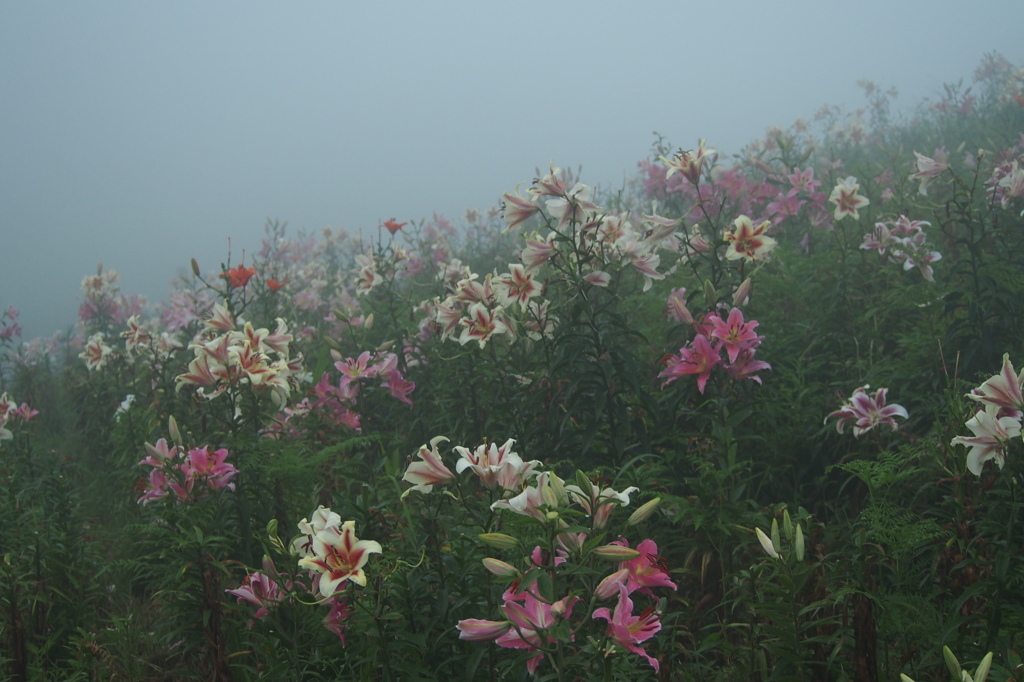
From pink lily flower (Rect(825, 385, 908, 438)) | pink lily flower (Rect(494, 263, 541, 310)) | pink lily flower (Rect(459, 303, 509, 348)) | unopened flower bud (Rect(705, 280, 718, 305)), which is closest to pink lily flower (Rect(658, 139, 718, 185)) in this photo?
unopened flower bud (Rect(705, 280, 718, 305))

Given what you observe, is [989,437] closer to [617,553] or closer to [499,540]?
[617,553]

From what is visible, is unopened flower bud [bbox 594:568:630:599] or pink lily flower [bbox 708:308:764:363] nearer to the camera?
unopened flower bud [bbox 594:568:630:599]

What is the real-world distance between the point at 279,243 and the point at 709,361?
617cm

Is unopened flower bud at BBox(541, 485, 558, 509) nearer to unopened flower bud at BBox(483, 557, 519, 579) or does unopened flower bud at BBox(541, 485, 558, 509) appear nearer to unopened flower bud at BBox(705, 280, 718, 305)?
unopened flower bud at BBox(483, 557, 519, 579)

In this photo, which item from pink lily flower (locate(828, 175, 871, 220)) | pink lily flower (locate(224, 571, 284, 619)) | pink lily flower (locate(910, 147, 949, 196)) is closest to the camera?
pink lily flower (locate(224, 571, 284, 619))

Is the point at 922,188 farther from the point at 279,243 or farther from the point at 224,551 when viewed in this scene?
the point at 279,243

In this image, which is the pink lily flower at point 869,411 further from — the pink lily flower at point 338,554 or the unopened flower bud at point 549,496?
the pink lily flower at point 338,554

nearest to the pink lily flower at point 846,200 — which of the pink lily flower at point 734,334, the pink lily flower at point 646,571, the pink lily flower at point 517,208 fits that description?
the pink lily flower at point 734,334

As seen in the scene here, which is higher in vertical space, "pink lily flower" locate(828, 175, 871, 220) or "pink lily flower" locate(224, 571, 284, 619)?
"pink lily flower" locate(828, 175, 871, 220)

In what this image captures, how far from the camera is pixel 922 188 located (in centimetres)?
315

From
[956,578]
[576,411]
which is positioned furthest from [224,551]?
[956,578]

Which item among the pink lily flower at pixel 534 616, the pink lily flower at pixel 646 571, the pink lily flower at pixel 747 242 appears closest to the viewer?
the pink lily flower at pixel 534 616

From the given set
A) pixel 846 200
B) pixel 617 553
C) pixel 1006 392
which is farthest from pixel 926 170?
pixel 617 553

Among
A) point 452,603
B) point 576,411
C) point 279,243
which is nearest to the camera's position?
point 452,603
